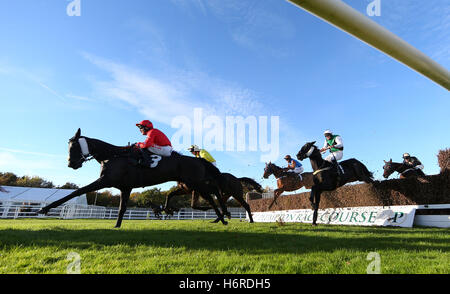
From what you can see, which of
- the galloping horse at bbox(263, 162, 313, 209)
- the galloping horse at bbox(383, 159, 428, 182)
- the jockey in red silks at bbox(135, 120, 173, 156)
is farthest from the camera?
the galloping horse at bbox(263, 162, 313, 209)

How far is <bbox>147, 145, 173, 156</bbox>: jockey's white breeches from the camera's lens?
679 centimetres

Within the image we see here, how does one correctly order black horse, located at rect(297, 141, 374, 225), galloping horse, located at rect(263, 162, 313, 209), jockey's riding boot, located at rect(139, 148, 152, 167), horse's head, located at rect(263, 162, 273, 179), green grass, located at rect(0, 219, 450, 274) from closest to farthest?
green grass, located at rect(0, 219, 450, 274)
jockey's riding boot, located at rect(139, 148, 152, 167)
black horse, located at rect(297, 141, 374, 225)
galloping horse, located at rect(263, 162, 313, 209)
horse's head, located at rect(263, 162, 273, 179)

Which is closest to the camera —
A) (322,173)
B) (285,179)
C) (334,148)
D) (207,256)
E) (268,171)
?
(207,256)

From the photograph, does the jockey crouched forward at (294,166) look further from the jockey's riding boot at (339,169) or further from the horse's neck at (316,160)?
the horse's neck at (316,160)

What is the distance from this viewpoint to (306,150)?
27.7ft

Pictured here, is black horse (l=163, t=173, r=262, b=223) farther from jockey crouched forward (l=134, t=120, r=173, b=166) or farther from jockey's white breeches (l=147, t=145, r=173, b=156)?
jockey crouched forward (l=134, t=120, r=173, b=166)

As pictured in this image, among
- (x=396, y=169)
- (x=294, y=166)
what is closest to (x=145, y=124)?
(x=294, y=166)

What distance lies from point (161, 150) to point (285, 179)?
302 inches

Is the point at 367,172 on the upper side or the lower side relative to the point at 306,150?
lower

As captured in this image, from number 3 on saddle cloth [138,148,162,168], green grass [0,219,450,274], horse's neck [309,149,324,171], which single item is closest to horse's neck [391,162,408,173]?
horse's neck [309,149,324,171]

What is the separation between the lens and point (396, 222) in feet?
27.2

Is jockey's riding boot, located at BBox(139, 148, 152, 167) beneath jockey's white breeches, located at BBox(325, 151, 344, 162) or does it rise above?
beneath

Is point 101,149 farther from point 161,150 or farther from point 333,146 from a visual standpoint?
point 333,146

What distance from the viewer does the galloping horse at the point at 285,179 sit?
1251 centimetres
